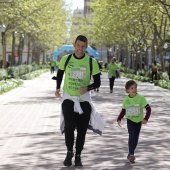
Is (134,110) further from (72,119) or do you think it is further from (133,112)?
(72,119)

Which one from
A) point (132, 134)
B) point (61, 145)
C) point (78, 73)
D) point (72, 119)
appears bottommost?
point (61, 145)

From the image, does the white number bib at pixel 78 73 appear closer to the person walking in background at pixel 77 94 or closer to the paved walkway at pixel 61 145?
the person walking in background at pixel 77 94

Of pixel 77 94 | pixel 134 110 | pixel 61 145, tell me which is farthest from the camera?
pixel 61 145

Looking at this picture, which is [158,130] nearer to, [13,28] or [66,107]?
[66,107]

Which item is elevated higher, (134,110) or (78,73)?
(78,73)

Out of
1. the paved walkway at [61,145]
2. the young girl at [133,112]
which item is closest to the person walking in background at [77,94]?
the paved walkway at [61,145]

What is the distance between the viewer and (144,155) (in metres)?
9.95

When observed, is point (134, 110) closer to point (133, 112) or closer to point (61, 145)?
point (133, 112)

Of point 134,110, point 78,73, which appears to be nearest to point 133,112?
point 134,110

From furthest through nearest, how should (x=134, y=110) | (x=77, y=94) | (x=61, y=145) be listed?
(x=61, y=145)
(x=134, y=110)
(x=77, y=94)

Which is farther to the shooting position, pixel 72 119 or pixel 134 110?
pixel 134 110

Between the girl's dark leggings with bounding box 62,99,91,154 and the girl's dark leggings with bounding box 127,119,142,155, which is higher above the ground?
the girl's dark leggings with bounding box 62,99,91,154

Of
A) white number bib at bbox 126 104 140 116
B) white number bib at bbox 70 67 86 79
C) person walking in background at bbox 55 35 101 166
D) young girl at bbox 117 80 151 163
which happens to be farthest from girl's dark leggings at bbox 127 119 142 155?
white number bib at bbox 70 67 86 79

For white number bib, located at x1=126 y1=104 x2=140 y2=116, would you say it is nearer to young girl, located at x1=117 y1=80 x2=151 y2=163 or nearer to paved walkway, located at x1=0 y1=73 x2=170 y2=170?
young girl, located at x1=117 y1=80 x2=151 y2=163
